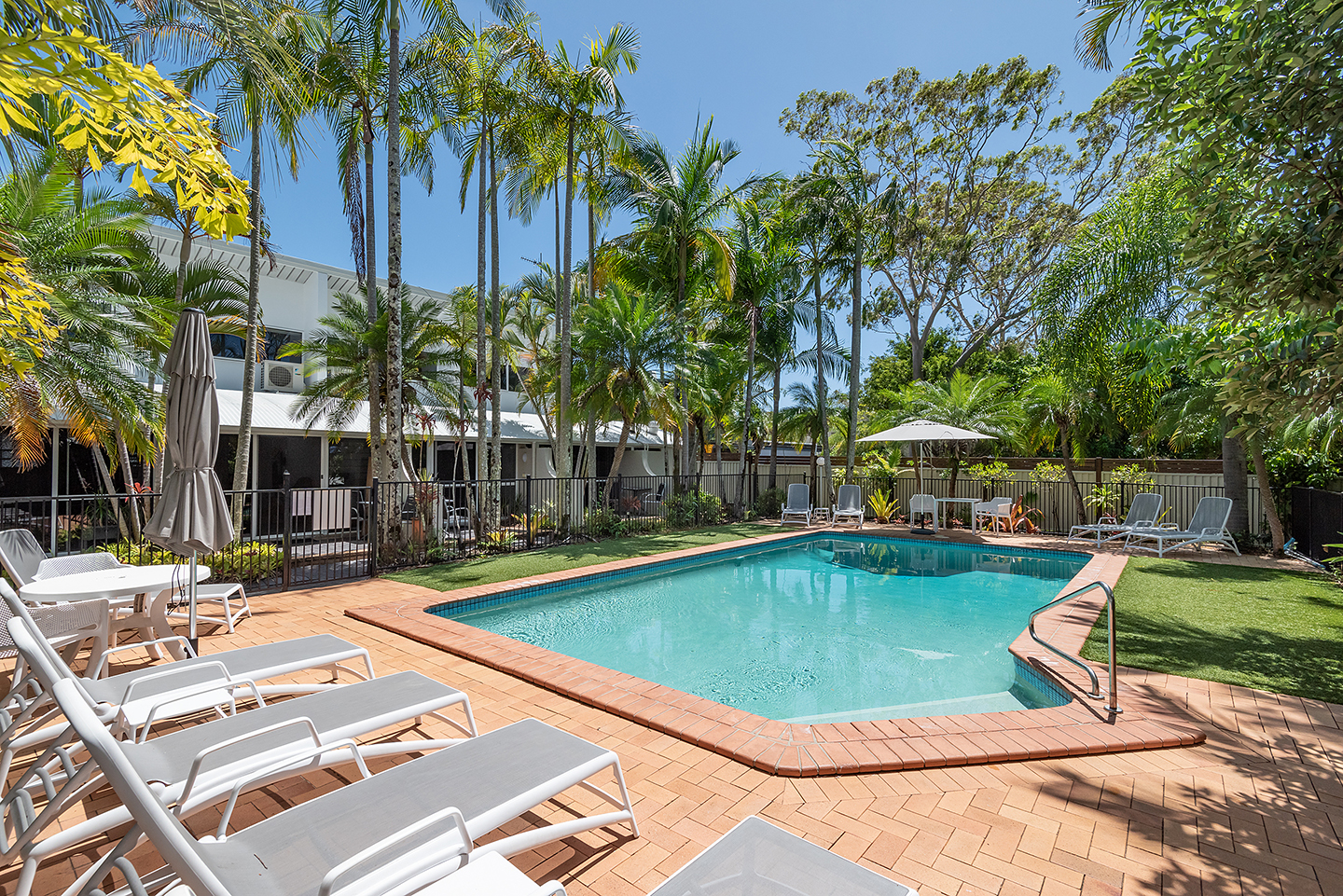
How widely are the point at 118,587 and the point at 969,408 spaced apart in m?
17.3

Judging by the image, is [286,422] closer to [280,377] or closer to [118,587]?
[280,377]

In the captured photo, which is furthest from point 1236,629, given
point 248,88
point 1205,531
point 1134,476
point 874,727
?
point 248,88

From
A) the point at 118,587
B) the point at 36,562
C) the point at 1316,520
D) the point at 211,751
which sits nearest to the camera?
the point at 211,751

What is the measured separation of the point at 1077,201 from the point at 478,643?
2705cm

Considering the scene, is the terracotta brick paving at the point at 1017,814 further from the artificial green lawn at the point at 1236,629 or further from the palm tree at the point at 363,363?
the palm tree at the point at 363,363

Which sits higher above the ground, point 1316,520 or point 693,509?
point 1316,520

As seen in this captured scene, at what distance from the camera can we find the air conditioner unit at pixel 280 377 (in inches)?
660

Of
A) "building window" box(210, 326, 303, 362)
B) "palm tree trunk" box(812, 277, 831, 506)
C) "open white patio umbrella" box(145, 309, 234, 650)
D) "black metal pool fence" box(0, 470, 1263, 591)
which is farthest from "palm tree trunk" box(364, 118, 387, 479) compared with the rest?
"palm tree trunk" box(812, 277, 831, 506)

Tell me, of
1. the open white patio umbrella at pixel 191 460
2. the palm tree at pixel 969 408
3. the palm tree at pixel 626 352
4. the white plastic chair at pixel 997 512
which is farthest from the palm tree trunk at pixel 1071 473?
the open white patio umbrella at pixel 191 460

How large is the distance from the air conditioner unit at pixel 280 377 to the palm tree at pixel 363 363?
1723 millimetres

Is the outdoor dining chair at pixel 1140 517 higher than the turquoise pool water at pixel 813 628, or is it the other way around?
the outdoor dining chair at pixel 1140 517

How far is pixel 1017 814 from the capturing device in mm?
2973

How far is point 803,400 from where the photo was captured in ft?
65.1

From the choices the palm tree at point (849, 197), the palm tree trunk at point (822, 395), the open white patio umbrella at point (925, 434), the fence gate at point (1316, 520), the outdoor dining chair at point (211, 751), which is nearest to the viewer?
the outdoor dining chair at point (211, 751)
